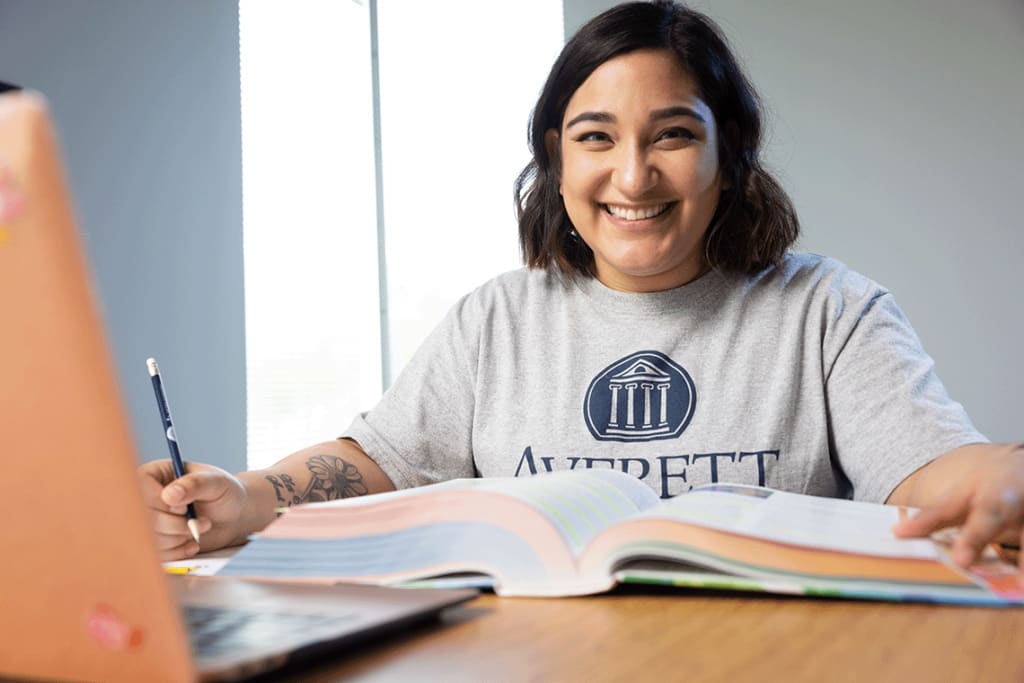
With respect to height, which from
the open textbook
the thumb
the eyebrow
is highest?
the eyebrow

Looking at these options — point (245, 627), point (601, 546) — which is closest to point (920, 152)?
point (601, 546)

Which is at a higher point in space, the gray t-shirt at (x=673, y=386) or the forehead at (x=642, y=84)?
the forehead at (x=642, y=84)

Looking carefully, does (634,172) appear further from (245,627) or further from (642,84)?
(245,627)

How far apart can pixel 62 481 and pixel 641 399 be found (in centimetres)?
105

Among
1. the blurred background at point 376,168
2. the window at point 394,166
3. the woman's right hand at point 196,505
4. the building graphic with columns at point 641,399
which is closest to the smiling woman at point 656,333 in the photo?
the building graphic with columns at point 641,399

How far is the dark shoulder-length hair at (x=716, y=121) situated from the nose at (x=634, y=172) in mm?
132

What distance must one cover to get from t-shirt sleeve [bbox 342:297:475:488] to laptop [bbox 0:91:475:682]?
0.95 m

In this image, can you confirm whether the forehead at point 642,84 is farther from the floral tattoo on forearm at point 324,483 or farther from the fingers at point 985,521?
the fingers at point 985,521

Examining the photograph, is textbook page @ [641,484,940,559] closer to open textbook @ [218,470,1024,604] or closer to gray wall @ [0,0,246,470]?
open textbook @ [218,470,1024,604]

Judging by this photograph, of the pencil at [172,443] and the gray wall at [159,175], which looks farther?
the gray wall at [159,175]

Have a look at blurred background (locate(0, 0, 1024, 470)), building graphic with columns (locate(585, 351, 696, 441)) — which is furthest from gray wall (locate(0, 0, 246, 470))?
building graphic with columns (locate(585, 351, 696, 441))

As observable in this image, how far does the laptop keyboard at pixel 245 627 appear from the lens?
45 cm

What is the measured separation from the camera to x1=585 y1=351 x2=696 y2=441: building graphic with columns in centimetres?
130

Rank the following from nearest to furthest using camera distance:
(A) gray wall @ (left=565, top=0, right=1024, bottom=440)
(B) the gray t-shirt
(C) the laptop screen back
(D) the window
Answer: (C) the laptop screen back → (B) the gray t-shirt → (A) gray wall @ (left=565, top=0, right=1024, bottom=440) → (D) the window
